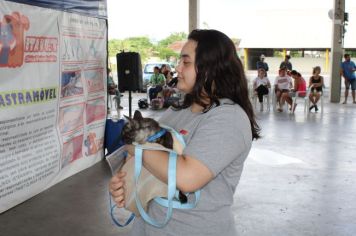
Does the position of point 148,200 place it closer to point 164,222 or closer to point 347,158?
point 164,222

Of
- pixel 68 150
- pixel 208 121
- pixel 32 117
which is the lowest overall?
pixel 68 150

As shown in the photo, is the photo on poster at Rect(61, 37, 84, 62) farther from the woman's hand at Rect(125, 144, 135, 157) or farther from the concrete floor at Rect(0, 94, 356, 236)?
the woman's hand at Rect(125, 144, 135, 157)

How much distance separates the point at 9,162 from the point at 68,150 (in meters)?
1.11

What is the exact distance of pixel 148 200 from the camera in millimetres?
1243

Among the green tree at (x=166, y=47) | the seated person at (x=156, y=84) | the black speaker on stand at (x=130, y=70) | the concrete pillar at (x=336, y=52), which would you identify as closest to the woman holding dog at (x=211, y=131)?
the black speaker on stand at (x=130, y=70)

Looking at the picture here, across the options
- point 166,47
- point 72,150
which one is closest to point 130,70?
point 72,150

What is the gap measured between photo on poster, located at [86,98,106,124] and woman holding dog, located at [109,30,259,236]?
4.08 metres

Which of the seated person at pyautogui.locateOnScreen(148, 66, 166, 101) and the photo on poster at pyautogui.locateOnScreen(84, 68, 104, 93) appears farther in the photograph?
the seated person at pyautogui.locateOnScreen(148, 66, 166, 101)

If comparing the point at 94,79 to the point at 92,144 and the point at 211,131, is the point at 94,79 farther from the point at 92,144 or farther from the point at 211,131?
the point at 211,131

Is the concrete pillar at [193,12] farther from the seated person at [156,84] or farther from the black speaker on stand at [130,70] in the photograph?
the black speaker on stand at [130,70]

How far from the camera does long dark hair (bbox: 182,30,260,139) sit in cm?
124

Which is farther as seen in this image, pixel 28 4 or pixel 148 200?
pixel 28 4

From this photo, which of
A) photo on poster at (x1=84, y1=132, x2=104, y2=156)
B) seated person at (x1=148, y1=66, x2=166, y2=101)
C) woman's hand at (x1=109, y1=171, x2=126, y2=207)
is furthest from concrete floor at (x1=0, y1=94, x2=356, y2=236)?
seated person at (x1=148, y1=66, x2=166, y2=101)

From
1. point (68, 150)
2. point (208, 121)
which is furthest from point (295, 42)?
point (208, 121)
